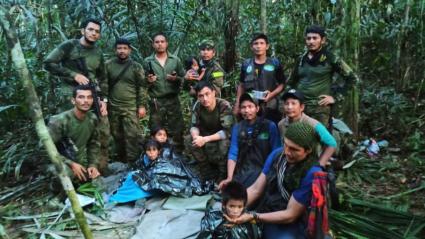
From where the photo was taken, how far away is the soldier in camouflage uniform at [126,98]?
5.86m

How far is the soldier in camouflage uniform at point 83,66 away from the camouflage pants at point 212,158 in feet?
3.69

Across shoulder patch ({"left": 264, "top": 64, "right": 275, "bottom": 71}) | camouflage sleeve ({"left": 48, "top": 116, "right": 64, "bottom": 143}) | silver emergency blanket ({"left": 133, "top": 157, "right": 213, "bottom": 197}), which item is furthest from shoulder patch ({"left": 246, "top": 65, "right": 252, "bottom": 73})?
camouflage sleeve ({"left": 48, "top": 116, "right": 64, "bottom": 143})

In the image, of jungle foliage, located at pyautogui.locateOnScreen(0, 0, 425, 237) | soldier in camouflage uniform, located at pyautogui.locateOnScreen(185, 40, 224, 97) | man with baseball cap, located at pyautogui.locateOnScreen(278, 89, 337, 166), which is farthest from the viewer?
soldier in camouflage uniform, located at pyautogui.locateOnScreen(185, 40, 224, 97)

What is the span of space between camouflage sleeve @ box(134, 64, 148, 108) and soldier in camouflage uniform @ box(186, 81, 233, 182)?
104cm

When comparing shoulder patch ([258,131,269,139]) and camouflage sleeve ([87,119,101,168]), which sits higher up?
shoulder patch ([258,131,269,139])

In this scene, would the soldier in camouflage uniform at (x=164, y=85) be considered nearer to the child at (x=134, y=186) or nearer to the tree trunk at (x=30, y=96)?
the child at (x=134, y=186)

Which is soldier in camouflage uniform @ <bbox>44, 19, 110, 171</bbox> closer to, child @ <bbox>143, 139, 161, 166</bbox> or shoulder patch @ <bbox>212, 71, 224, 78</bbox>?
child @ <bbox>143, 139, 161, 166</bbox>

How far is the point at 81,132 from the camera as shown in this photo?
16.7 ft

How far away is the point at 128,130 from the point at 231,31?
288 cm

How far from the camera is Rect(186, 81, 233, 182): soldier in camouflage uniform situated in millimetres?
5016

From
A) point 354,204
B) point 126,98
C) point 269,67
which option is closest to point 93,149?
point 126,98

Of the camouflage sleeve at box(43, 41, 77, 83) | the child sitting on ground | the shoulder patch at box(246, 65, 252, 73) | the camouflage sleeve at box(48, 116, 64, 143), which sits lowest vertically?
the child sitting on ground

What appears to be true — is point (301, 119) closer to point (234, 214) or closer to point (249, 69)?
point (249, 69)

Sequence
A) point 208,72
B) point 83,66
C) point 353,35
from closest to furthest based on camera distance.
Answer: point 83,66 → point 353,35 → point 208,72
